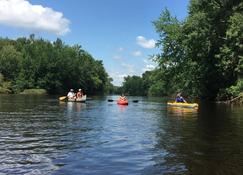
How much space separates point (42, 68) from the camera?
134m

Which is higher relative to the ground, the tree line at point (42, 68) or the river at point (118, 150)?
the tree line at point (42, 68)

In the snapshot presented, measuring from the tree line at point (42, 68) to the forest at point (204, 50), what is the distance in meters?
62.4

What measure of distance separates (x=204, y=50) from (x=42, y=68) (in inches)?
3152

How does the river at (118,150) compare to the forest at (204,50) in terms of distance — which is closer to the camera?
the river at (118,150)

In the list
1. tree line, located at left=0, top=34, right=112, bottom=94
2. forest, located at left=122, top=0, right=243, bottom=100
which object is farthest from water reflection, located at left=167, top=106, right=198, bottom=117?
tree line, located at left=0, top=34, right=112, bottom=94

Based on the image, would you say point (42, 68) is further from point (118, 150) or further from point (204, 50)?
point (118, 150)

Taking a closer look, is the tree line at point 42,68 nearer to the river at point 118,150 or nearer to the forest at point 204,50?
the forest at point 204,50

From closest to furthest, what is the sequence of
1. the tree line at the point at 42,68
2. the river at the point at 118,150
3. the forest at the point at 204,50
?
the river at the point at 118,150 < the forest at the point at 204,50 < the tree line at the point at 42,68

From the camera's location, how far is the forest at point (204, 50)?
2239 inches

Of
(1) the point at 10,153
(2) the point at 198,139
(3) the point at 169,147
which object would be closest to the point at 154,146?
(3) the point at 169,147

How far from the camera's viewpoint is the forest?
56.9 metres

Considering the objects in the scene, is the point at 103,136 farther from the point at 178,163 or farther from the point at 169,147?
the point at 178,163

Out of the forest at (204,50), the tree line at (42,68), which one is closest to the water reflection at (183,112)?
the forest at (204,50)

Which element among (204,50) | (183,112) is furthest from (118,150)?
(204,50)
